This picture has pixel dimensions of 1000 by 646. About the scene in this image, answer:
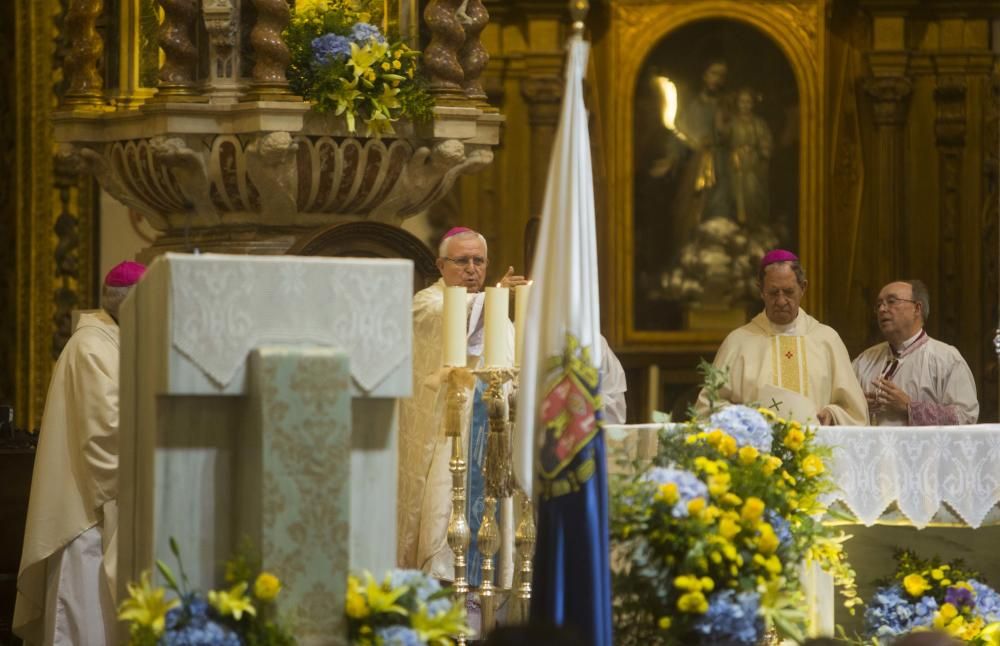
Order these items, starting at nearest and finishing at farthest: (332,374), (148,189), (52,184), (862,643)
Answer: (332,374) → (862,643) → (148,189) → (52,184)

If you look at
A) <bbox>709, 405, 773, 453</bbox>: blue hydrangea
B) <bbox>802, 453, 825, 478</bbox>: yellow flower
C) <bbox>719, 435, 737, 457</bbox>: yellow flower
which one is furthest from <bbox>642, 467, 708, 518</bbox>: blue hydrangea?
<bbox>802, 453, 825, 478</bbox>: yellow flower

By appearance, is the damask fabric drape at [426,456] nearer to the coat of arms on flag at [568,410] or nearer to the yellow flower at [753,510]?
the yellow flower at [753,510]

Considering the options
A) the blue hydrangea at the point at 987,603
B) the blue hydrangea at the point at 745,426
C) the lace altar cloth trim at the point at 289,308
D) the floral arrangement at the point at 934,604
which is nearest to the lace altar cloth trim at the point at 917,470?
the floral arrangement at the point at 934,604

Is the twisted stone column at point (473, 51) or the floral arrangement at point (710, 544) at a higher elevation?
the twisted stone column at point (473, 51)

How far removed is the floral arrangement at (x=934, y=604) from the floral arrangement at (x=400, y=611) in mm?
2463

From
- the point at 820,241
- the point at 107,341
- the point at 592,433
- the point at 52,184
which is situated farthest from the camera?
the point at 820,241

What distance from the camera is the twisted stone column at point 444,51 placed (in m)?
8.18

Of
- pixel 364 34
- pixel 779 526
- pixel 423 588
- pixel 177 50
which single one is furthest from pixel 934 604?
pixel 177 50

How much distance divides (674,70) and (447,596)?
8105mm

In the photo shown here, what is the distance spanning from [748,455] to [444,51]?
8.83 feet

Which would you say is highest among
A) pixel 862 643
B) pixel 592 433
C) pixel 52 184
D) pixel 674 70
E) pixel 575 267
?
pixel 674 70

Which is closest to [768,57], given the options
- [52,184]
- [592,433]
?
[52,184]

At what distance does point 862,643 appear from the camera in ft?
23.4

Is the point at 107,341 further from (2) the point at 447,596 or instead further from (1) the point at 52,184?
(1) the point at 52,184
